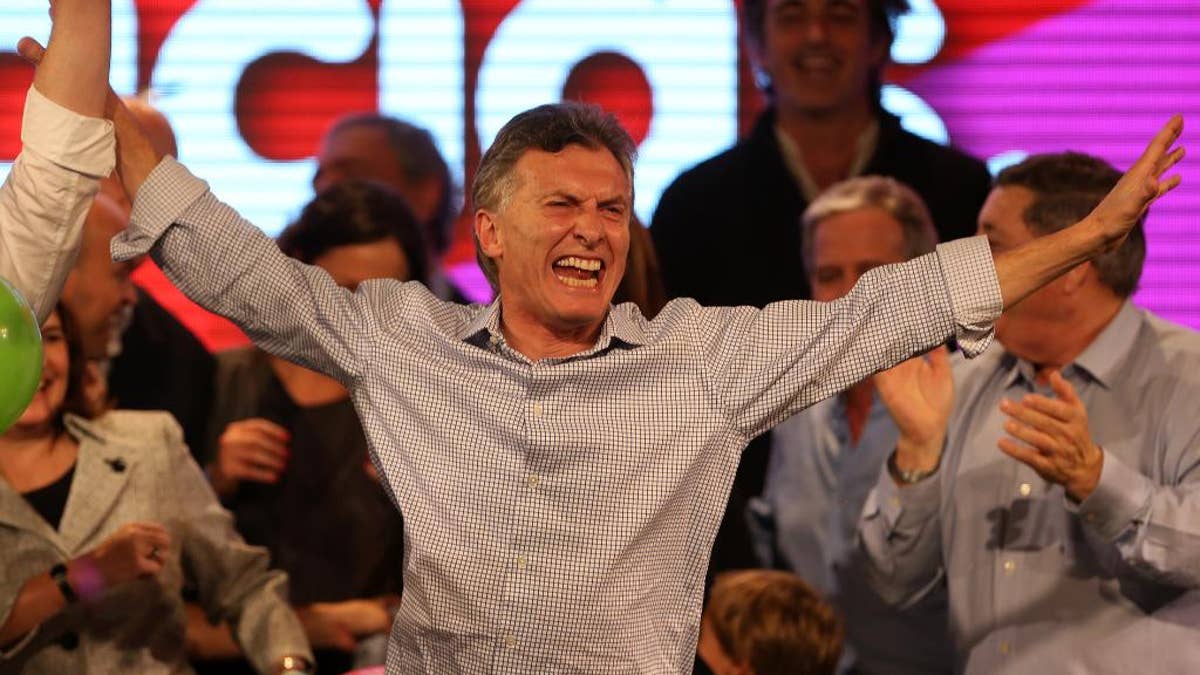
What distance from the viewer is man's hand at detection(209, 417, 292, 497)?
3803mm

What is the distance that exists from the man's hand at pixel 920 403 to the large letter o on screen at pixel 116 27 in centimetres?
274

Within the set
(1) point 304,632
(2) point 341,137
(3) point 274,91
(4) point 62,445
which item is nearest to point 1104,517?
(1) point 304,632

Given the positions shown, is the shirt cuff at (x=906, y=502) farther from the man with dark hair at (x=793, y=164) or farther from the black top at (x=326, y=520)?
the man with dark hair at (x=793, y=164)

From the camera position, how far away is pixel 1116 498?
3184 millimetres

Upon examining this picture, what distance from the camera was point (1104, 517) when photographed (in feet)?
10.5

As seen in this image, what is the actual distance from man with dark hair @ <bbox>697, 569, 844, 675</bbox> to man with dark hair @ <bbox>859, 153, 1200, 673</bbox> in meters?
0.20

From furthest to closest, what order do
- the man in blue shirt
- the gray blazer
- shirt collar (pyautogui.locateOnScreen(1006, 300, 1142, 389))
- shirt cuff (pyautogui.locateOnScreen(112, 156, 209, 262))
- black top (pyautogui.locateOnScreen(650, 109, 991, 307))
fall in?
black top (pyautogui.locateOnScreen(650, 109, 991, 307)) → the man in blue shirt → shirt collar (pyautogui.locateOnScreen(1006, 300, 1142, 389)) → the gray blazer → shirt cuff (pyautogui.locateOnScreen(112, 156, 209, 262))

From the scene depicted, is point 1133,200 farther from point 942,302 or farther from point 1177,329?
point 1177,329

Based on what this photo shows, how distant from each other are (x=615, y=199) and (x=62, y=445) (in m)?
1.22

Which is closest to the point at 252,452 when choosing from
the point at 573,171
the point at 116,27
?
the point at 573,171

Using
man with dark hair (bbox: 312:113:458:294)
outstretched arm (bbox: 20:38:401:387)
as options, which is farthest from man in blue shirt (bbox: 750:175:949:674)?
outstretched arm (bbox: 20:38:401:387)

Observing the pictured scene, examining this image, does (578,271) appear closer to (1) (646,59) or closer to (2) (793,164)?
(2) (793,164)

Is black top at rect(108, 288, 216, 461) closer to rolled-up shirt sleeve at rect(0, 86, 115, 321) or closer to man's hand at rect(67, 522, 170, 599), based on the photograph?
man's hand at rect(67, 522, 170, 599)

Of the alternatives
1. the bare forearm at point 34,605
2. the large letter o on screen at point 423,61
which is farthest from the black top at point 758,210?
the bare forearm at point 34,605
